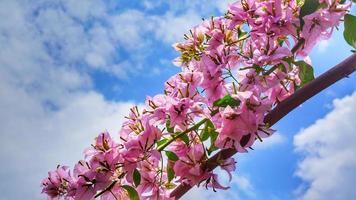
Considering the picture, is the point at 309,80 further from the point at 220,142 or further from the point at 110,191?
the point at 110,191

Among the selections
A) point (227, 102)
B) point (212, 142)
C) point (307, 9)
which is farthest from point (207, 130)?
point (307, 9)

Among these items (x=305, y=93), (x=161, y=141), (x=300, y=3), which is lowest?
(x=305, y=93)

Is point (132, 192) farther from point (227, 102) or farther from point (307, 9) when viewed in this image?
point (307, 9)

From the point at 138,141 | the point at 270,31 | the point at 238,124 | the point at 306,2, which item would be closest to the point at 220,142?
the point at 238,124

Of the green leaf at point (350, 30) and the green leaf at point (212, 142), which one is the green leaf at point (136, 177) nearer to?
the green leaf at point (212, 142)

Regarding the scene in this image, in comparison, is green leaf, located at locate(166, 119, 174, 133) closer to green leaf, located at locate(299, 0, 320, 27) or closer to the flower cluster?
the flower cluster

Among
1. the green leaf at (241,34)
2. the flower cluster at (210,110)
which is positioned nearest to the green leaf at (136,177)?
the flower cluster at (210,110)

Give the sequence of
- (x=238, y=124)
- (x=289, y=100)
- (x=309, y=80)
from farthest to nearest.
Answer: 1. (x=309, y=80)
2. (x=289, y=100)
3. (x=238, y=124)

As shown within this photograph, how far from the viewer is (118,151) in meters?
1.30

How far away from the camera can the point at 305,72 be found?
4.79 ft

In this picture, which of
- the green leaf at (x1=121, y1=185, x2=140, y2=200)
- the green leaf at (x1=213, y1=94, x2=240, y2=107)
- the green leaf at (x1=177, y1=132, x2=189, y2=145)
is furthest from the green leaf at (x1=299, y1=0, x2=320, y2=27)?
the green leaf at (x1=121, y1=185, x2=140, y2=200)

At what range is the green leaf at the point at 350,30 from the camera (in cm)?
141

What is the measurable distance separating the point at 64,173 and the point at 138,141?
0.27 m

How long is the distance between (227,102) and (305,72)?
0.35 metres
